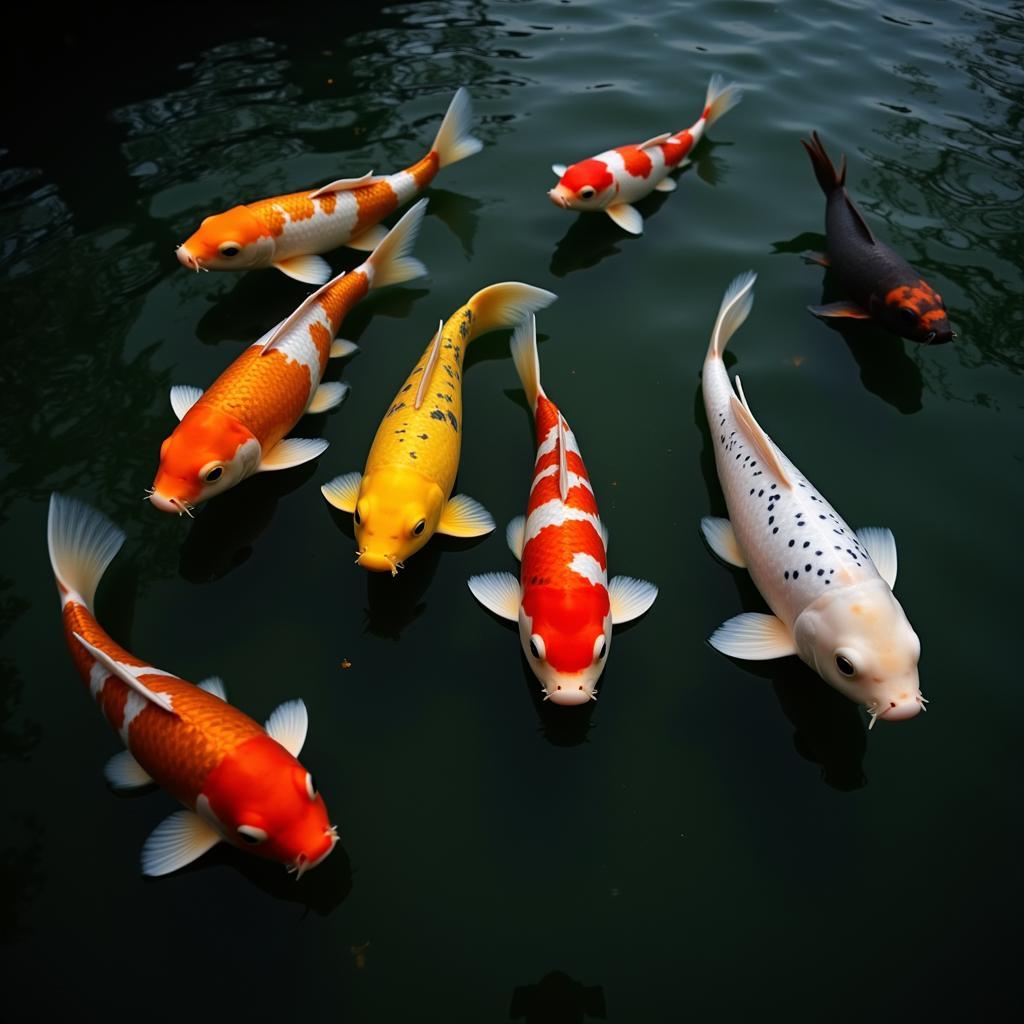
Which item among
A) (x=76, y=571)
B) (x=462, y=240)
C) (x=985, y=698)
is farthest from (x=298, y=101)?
(x=985, y=698)

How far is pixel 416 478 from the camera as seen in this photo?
3.28 meters

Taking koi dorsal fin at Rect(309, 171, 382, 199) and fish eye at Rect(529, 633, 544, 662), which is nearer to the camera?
fish eye at Rect(529, 633, 544, 662)

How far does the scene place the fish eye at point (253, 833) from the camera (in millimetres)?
2373

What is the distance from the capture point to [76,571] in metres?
3.07

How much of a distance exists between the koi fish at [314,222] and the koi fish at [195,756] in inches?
75.4

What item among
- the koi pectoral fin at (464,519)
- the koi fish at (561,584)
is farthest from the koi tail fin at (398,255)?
the koi pectoral fin at (464,519)

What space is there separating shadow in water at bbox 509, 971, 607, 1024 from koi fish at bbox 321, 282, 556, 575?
1523mm

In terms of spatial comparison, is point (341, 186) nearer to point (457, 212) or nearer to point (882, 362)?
point (457, 212)

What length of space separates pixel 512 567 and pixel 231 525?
133 centimetres

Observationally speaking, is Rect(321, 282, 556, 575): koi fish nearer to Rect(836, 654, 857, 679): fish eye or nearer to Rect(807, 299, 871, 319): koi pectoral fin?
Rect(836, 654, 857, 679): fish eye

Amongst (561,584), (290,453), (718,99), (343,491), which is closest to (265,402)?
(290,453)

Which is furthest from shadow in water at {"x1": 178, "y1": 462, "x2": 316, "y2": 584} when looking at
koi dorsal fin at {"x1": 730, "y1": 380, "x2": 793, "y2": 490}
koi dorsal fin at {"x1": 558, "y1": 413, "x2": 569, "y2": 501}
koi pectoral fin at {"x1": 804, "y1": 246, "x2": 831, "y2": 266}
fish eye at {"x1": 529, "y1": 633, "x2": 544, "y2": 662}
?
koi pectoral fin at {"x1": 804, "y1": 246, "x2": 831, "y2": 266}

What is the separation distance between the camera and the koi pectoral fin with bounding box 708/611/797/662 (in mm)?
3057

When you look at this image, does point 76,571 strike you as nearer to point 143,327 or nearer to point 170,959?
point 170,959
